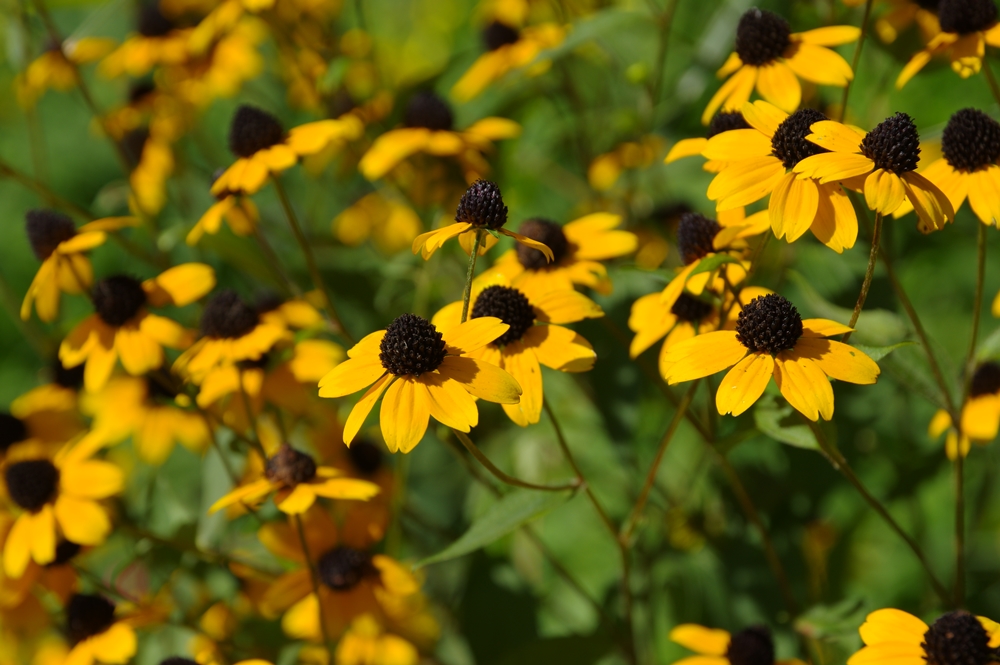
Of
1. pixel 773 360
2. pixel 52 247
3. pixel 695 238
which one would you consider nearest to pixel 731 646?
pixel 773 360

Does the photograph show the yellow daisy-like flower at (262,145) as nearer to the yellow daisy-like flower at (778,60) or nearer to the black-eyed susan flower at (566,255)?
the black-eyed susan flower at (566,255)

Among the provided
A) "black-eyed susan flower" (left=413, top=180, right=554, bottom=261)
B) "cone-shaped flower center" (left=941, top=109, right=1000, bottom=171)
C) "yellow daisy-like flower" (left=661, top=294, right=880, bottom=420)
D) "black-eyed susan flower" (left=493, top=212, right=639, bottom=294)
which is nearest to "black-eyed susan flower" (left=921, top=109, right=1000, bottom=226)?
"cone-shaped flower center" (left=941, top=109, right=1000, bottom=171)

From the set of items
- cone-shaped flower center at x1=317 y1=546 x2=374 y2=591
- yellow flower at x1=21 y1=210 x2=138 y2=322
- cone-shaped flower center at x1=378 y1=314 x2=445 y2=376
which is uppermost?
yellow flower at x1=21 y1=210 x2=138 y2=322

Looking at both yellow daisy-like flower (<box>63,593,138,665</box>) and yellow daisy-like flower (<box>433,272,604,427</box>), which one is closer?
yellow daisy-like flower (<box>433,272,604,427</box>)

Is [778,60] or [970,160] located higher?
[778,60]

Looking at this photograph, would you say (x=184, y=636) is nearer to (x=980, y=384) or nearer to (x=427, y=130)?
(x=427, y=130)

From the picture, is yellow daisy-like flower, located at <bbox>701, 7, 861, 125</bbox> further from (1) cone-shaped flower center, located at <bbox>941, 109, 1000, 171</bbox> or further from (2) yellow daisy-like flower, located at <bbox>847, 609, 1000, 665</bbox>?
(2) yellow daisy-like flower, located at <bbox>847, 609, 1000, 665</bbox>

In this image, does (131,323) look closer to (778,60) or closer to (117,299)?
(117,299)
